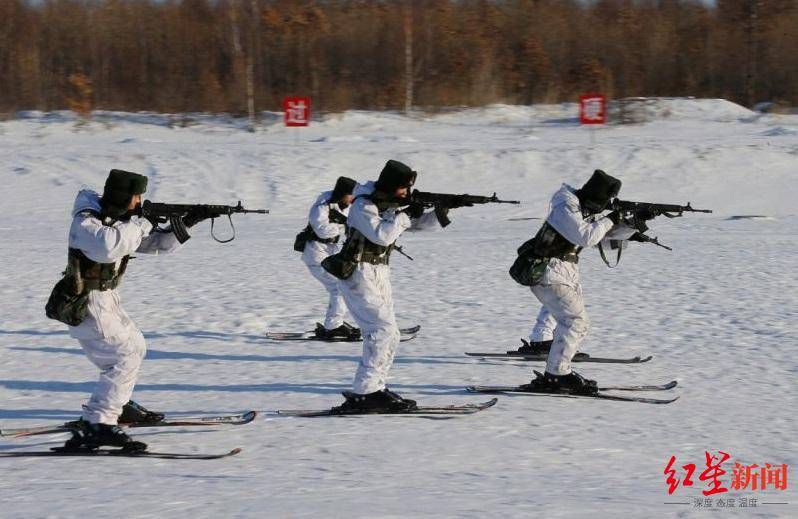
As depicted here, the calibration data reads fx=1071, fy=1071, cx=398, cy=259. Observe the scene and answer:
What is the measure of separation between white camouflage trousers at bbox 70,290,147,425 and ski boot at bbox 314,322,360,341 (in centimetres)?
462

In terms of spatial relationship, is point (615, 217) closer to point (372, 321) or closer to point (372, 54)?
point (372, 321)

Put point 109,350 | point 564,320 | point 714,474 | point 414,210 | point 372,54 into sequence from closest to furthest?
1. point 714,474
2. point 109,350
3. point 414,210
4. point 564,320
5. point 372,54

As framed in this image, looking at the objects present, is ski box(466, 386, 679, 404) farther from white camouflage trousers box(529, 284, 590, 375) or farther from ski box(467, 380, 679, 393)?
white camouflage trousers box(529, 284, 590, 375)

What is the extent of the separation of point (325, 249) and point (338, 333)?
3.19 ft

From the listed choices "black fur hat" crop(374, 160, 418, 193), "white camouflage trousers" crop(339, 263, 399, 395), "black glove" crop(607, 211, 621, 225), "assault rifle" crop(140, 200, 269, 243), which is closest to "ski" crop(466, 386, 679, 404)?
"white camouflage trousers" crop(339, 263, 399, 395)

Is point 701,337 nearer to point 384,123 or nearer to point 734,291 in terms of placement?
point 734,291

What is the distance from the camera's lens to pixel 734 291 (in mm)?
14016

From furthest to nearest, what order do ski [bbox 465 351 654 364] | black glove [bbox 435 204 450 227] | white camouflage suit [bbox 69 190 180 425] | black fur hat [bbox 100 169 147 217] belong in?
ski [bbox 465 351 654 364] < black glove [bbox 435 204 450 227] < black fur hat [bbox 100 169 147 217] < white camouflage suit [bbox 69 190 180 425]

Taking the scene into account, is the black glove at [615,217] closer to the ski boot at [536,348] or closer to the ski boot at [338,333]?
the ski boot at [536,348]

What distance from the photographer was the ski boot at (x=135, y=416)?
26.0 ft

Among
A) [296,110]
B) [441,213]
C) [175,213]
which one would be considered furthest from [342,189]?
[296,110]

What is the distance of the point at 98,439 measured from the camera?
23.9 feet

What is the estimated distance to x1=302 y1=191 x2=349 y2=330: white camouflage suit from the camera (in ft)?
38.7

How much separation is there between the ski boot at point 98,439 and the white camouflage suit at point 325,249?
15.1 feet
